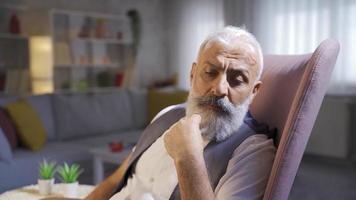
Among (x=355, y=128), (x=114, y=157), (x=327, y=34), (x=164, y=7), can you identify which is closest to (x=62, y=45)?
(x=164, y=7)

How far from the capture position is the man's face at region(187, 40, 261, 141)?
1179 millimetres

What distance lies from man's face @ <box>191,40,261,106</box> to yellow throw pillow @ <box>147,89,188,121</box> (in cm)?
300

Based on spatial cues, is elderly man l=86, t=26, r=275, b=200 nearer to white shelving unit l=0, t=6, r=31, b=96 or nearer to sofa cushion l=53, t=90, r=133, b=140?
sofa cushion l=53, t=90, r=133, b=140

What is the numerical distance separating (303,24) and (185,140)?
3.42m

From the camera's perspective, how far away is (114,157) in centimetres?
266

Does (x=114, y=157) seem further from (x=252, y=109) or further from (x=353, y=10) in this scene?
(x=353, y=10)

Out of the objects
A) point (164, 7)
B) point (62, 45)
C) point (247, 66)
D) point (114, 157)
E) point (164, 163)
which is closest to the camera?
point (247, 66)

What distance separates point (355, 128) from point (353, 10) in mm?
1132

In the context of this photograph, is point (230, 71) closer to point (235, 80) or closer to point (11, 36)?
point (235, 80)

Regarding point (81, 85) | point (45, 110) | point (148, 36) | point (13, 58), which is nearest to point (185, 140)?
point (45, 110)

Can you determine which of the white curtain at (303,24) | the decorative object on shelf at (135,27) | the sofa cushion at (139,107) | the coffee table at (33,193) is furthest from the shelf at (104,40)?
the coffee table at (33,193)

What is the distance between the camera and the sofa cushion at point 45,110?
3.37 metres

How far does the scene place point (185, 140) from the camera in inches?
43.1

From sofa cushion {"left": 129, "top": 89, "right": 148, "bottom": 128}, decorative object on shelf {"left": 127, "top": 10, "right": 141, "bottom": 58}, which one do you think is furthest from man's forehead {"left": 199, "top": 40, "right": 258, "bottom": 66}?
decorative object on shelf {"left": 127, "top": 10, "right": 141, "bottom": 58}
